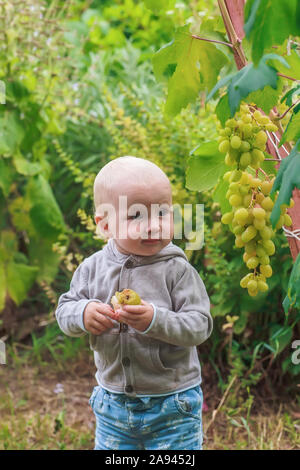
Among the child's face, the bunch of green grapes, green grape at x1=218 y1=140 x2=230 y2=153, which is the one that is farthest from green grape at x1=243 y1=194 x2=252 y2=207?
the child's face

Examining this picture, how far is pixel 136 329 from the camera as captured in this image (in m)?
1.42

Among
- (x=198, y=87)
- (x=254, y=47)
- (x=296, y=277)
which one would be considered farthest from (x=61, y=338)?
(x=254, y=47)

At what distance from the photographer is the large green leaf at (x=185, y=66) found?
1.49 m

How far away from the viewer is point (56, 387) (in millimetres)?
2844

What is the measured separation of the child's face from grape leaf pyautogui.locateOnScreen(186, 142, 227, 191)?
102 mm

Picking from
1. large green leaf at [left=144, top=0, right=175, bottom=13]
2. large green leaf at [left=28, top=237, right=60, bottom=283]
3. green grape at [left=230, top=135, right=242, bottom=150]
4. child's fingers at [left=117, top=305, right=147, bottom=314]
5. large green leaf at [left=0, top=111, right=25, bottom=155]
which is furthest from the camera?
large green leaf at [left=28, top=237, right=60, bottom=283]

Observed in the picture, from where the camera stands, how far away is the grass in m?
2.36

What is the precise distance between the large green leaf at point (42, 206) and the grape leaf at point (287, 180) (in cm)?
198

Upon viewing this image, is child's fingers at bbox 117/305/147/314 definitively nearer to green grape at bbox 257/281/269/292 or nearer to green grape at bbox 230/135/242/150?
green grape at bbox 257/281/269/292

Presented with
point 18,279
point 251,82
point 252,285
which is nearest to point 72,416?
point 18,279

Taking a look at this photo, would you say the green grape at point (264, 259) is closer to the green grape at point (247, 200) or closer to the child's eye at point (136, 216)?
the green grape at point (247, 200)

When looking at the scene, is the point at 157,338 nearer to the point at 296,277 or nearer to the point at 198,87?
the point at 296,277

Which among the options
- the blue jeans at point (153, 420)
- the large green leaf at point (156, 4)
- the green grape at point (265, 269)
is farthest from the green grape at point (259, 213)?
the large green leaf at point (156, 4)

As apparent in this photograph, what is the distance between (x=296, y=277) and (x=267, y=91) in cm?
43
